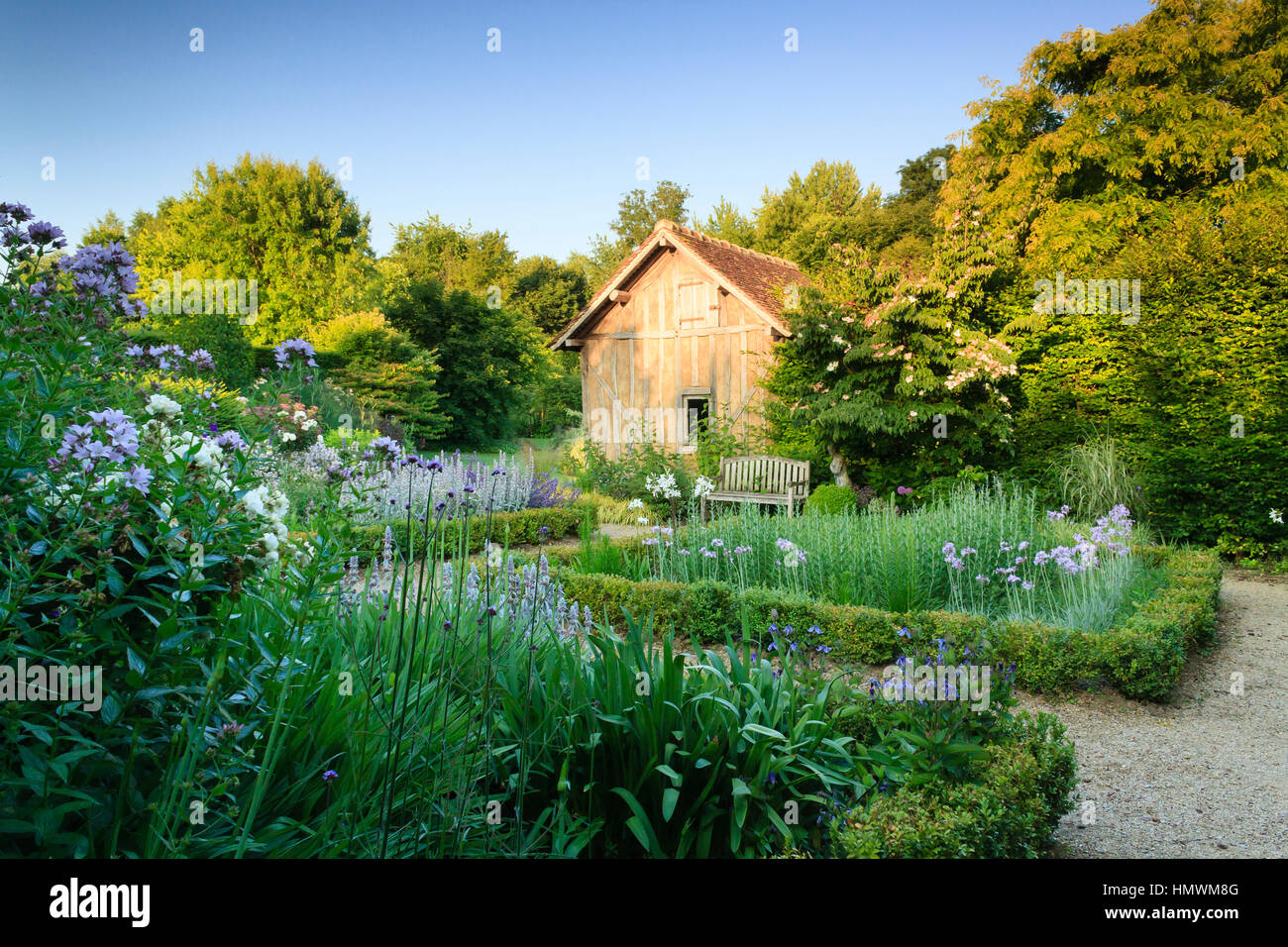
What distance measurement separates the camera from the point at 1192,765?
372 centimetres

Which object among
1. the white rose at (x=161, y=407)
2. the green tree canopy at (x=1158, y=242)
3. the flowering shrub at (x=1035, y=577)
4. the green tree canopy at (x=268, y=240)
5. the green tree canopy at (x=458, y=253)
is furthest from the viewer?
the green tree canopy at (x=458, y=253)

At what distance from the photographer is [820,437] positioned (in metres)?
12.1

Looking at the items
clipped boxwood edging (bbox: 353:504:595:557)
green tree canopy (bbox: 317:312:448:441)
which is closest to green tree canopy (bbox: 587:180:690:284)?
green tree canopy (bbox: 317:312:448:441)

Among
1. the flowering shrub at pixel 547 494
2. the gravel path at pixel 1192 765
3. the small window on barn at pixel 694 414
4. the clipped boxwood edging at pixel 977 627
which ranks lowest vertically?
Result: the gravel path at pixel 1192 765

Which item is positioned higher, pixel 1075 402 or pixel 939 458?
pixel 1075 402

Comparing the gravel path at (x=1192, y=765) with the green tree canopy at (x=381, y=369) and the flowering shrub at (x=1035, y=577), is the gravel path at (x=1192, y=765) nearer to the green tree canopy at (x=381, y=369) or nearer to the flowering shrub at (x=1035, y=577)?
the flowering shrub at (x=1035, y=577)

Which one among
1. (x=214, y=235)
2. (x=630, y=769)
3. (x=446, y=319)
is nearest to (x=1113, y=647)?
(x=630, y=769)

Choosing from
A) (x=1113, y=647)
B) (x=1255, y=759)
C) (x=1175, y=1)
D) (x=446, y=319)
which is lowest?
(x=1255, y=759)

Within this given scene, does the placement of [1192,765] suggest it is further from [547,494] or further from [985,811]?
[547,494]

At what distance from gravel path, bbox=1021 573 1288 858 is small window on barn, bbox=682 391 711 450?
10.2 m

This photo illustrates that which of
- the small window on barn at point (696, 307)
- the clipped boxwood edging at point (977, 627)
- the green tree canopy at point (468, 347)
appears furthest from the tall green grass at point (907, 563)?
the green tree canopy at point (468, 347)

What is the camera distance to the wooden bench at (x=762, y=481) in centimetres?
1152

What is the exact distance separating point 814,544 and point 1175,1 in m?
13.3

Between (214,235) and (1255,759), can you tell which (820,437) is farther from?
(214,235)
